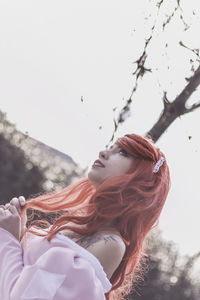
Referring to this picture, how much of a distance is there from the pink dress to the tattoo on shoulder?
0.06m

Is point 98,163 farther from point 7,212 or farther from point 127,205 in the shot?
point 7,212

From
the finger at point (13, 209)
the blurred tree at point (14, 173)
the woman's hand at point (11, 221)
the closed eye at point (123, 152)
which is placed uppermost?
the closed eye at point (123, 152)

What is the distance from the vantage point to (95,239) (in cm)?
247

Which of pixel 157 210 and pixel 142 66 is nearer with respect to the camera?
pixel 157 210

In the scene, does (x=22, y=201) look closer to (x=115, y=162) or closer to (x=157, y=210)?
(x=115, y=162)

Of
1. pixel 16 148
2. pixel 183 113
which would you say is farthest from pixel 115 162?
pixel 16 148

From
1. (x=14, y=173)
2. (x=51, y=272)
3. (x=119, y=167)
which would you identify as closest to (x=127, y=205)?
(x=119, y=167)

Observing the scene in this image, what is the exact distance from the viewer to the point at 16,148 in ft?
21.3

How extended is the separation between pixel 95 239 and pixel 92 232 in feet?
0.23

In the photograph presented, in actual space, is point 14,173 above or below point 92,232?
below

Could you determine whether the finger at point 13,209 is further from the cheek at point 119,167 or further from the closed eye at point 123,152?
the closed eye at point 123,152

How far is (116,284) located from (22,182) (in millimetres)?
4055

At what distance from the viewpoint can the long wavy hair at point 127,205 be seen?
2561 millimetres

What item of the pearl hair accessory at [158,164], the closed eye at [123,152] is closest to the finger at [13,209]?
the closed eye at [123,152]
